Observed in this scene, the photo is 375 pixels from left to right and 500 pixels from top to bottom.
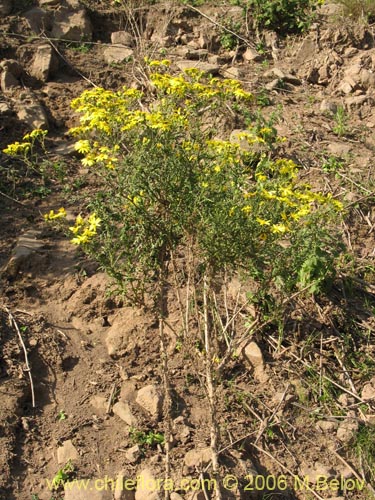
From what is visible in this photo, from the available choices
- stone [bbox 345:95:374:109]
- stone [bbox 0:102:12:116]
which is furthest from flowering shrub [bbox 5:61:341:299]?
stone [bbox 345:95:374:109]

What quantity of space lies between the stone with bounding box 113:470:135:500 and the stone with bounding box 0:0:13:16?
→ 18.1 feet

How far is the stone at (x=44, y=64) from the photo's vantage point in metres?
6.33

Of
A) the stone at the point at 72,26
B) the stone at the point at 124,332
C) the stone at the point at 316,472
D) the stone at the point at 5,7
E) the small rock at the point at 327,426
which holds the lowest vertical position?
the stone at the point at 316,472

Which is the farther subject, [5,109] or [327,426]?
[5,109]

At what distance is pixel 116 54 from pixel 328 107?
2444 millimetres

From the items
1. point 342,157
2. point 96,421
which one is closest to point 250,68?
point 342,157

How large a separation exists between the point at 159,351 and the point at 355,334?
147cm

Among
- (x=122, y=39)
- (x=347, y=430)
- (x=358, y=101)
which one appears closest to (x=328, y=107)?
(x=358, y=101)

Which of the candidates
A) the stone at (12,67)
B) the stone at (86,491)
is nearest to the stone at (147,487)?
the stone at (86,491)

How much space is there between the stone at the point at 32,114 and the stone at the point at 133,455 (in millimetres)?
3336

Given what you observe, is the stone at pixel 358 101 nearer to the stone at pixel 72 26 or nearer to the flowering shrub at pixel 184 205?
the flowering shrub at pixel 184 205

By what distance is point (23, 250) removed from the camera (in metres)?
4.47

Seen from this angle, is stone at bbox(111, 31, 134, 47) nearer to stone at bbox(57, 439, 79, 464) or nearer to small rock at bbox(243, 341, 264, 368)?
small rock at bbox(243, 341, 264, 368)

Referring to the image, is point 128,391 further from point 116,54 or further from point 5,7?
point 5,7
